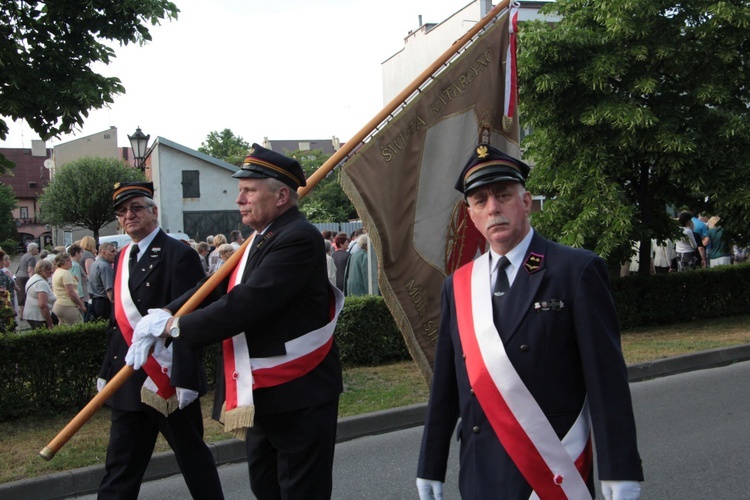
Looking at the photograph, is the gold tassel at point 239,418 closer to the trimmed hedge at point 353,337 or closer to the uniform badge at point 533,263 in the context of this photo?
the uniform badge at point 533,263

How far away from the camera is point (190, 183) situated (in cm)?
4222

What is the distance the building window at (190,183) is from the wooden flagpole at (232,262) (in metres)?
38.1

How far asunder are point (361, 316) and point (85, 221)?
124 feet

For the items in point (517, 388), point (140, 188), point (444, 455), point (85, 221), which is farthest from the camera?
point (85, 221)

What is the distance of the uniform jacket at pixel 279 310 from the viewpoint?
3.42 m

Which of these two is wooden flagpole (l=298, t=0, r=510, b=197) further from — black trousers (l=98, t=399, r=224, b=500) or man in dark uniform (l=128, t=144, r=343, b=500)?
black trousers (l=98, t=399, r=224, b=500)

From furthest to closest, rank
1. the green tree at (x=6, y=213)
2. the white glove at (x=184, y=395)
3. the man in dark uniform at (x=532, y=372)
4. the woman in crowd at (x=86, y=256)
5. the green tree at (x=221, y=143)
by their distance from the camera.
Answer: the green tree at (x=221, y=143), the green tree at (x=6, y=213), the woman in crowd at (x=86, y=256), the white glove at (x=184, y=395), the man in dark uniform at (x=532, y=372)

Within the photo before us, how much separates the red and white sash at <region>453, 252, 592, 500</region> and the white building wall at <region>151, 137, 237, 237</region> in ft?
130

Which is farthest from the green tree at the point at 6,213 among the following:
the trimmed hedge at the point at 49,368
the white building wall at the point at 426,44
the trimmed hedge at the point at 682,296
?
the trimmed hedge at the point at 49,368

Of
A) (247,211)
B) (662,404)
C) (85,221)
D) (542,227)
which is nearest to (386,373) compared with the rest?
(662,404)

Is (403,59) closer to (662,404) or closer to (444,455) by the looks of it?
(662,404)

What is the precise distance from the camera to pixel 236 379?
11.6 ft

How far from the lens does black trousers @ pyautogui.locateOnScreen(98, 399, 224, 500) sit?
432 centimetres

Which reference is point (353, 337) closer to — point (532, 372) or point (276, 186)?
point (276, 186)
